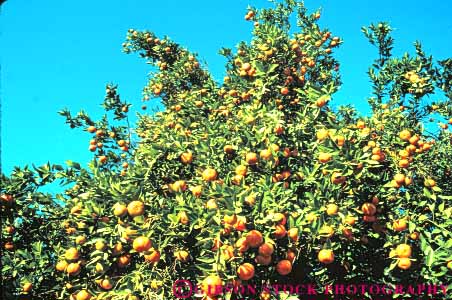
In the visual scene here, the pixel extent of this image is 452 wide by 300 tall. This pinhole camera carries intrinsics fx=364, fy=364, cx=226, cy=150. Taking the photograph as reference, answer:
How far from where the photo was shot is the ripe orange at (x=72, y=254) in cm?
312

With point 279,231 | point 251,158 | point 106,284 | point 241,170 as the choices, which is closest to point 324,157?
point 251,158

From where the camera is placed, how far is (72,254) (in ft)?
10.2

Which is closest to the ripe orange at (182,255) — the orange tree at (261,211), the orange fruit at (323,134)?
the orange tree at (261,211)

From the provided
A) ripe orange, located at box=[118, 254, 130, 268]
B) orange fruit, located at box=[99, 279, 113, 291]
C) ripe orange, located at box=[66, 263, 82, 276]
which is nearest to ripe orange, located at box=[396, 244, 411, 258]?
ripe orange, located at box=[118, 254, 130, 268]

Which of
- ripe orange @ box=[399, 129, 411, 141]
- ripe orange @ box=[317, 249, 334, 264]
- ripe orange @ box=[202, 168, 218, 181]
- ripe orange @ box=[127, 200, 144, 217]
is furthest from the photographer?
ripe orange @ box=[399, 129, 411, 141]

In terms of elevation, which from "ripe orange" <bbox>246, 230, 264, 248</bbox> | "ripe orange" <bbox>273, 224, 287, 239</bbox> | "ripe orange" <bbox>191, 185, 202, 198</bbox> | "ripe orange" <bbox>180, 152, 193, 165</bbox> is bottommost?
"ripe orange" <bbox>246, 230, 264, 248</bbox>

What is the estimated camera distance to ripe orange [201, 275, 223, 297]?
243cm

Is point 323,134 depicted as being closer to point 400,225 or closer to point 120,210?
point 400,225

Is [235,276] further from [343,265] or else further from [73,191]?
[73,191]

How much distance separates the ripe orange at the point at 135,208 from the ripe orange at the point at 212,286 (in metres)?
0.85

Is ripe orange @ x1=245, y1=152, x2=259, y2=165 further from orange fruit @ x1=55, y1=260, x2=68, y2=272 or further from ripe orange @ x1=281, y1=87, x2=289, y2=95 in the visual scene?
orange fruit @ x1=55, y1=260, x2=68, y2=272

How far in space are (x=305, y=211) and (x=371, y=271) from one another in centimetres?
108

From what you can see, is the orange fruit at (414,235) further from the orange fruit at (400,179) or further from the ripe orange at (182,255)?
the ripe orange at (182,255)

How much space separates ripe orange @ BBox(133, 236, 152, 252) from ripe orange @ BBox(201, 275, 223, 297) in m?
0.55
